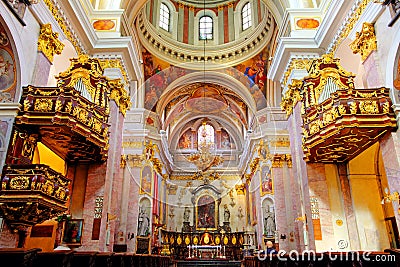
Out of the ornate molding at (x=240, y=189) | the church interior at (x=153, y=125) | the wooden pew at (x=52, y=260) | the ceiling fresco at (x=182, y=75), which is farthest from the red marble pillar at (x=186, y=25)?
the wooden pew at (x=52, y=260)

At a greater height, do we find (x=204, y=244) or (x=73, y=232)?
(x=73, y=232)

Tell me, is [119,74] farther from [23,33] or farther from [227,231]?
[227,231]

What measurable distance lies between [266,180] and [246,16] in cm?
888

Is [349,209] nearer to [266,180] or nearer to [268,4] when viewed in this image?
[266,180]

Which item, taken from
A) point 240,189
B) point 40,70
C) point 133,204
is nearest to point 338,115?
point 40,70

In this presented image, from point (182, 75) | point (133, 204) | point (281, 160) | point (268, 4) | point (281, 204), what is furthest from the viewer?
point (182, 75)

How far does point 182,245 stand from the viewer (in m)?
21.1

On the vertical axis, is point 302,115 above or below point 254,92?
below

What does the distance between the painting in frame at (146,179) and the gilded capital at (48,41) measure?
28.7 feet

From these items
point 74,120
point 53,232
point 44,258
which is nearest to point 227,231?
point 53,232

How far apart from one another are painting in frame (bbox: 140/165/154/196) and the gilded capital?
28.7ft

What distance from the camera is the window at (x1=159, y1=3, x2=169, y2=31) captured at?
17.9 meters

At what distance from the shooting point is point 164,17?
18.2 metres

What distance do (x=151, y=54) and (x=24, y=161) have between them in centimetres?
1091
